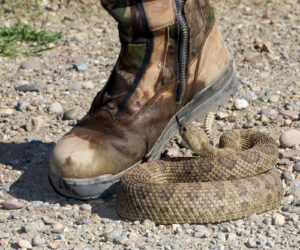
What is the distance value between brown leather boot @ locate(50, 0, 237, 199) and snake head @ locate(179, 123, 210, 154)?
0.11 metres

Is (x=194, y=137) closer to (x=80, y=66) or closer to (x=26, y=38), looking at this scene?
(x=80, y=66)

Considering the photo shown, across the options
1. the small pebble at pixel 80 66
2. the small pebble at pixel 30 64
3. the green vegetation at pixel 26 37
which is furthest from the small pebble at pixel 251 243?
the green vegetation at pixel 26 37

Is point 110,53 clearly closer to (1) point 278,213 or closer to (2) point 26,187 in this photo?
(2) point 26,187

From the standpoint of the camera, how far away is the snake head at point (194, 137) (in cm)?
453

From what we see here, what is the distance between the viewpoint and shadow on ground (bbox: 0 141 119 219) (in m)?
4.20

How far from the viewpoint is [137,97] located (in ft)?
14.5

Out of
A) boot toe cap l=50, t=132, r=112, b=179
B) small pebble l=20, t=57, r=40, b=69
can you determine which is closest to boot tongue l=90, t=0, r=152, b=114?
boot toe cap l=50, t=132, r=112, b=179

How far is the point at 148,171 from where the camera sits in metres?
4.29

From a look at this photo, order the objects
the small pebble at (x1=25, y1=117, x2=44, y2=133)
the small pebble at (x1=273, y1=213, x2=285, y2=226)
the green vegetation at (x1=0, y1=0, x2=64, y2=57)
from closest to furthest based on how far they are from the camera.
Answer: the small pebble at (x1=273, y1=213, x2=285, y2=226) → the small pebble at (x1=25, y1=117, x2=44, y2=133) → the green vegetation at (x1=0, y1=0, x2=64, y2=57)

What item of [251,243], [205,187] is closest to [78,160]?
[205,187]

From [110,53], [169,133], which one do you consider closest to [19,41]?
[110,53]

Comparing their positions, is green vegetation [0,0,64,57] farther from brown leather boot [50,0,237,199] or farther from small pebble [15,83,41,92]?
brown leather boot [50,0,237,199]

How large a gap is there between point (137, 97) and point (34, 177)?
987 millimetres

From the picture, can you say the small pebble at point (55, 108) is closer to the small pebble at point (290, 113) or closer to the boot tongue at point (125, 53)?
the boot tongue at point (125, 53)
